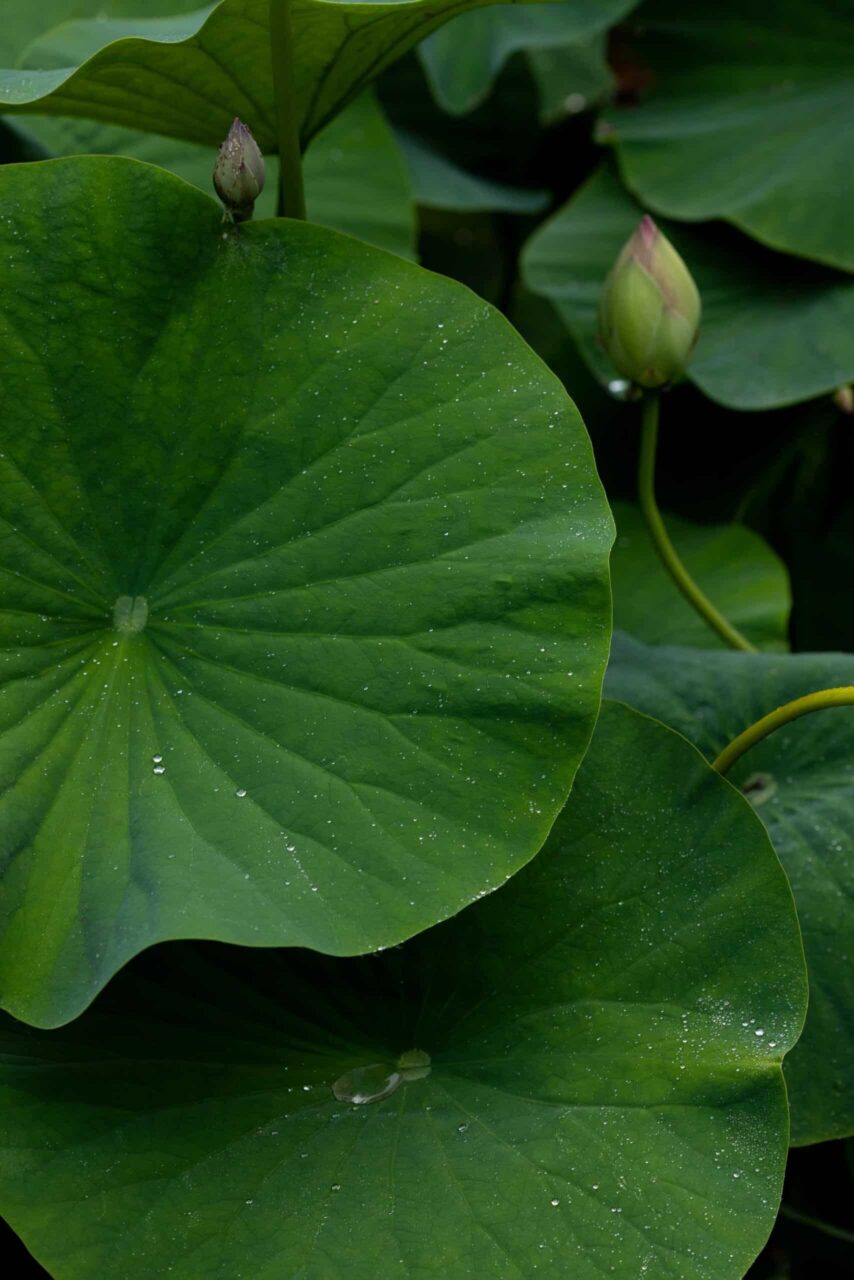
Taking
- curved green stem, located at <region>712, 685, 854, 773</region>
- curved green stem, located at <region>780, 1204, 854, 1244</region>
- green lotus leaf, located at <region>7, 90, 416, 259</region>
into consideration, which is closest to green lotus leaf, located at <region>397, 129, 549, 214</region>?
green lotus leaf, located at <region>7, 90, 416, 259</region>

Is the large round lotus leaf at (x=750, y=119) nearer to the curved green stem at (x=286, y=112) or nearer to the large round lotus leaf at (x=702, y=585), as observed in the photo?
the large round lotus leaf at (x=702, y=585)

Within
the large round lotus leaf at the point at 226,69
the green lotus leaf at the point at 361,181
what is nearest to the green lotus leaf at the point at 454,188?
the green lotus leaf at the point at 361,181

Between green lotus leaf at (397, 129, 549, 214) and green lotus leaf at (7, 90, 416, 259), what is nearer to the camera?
green lotus leaf at (7, 90, 416, 259)

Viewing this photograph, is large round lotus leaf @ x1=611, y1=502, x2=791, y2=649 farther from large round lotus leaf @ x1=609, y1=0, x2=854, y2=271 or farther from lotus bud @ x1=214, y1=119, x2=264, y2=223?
lotus bud @ x1=214, y1=119, x2=264, y2=223

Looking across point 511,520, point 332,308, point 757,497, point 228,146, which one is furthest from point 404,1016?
point 757,497

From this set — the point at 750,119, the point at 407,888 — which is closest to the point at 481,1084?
the point at 407,888
